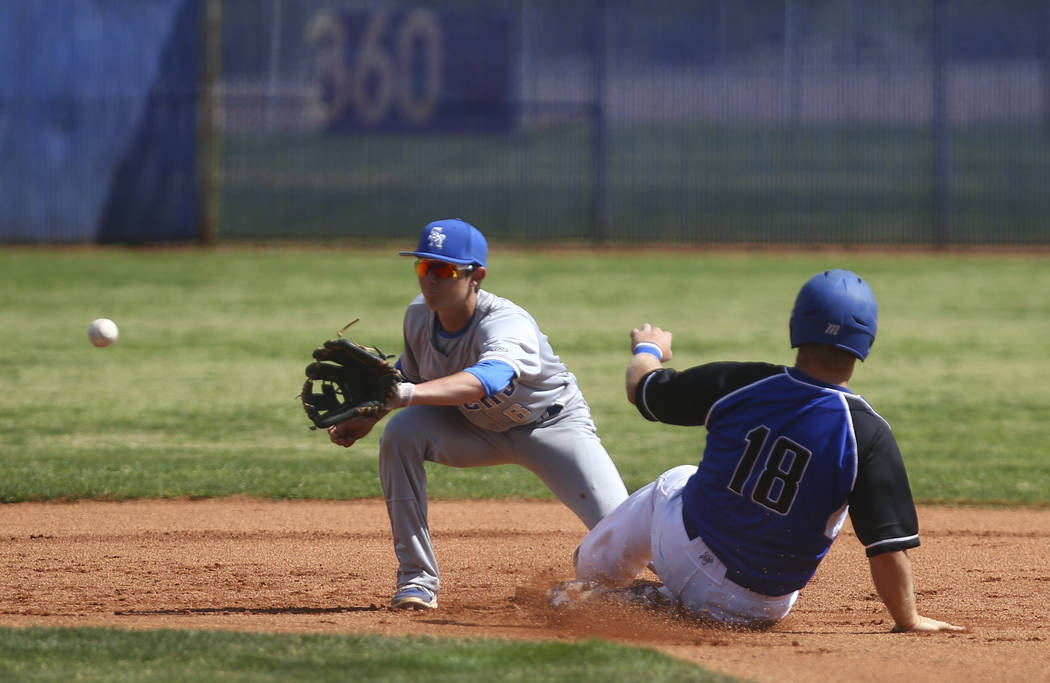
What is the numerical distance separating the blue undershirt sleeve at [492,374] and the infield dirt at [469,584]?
2.80 ft

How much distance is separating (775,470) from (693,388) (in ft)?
1.21

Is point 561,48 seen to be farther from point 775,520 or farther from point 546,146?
point 775,520

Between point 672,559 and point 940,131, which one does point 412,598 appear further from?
point 940,131

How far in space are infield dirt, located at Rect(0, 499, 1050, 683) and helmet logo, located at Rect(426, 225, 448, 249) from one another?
54.2 inches

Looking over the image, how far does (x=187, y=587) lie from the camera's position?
17.6 feet

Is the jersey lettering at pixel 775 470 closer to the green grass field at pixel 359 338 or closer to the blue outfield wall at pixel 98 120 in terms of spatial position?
the green grass field at pixel 359 338

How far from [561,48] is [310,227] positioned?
5.47 m

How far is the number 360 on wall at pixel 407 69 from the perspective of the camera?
2289 centimetres

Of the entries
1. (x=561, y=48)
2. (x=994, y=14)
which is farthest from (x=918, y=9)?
(x=561, y=48)

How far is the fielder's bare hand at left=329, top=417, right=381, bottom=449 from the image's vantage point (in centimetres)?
448

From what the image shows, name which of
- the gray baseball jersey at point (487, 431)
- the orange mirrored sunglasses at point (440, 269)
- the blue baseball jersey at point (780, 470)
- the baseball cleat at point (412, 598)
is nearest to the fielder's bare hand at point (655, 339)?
the blue baseball jersey at point (780, 470)

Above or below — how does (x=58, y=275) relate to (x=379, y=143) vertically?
below

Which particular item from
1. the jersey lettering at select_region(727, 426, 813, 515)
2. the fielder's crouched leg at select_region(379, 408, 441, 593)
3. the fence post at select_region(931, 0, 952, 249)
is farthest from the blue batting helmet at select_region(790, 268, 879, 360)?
the fence post at select_region(931, 0, 952, 249)

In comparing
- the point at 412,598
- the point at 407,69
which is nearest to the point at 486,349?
the point at 412,598
